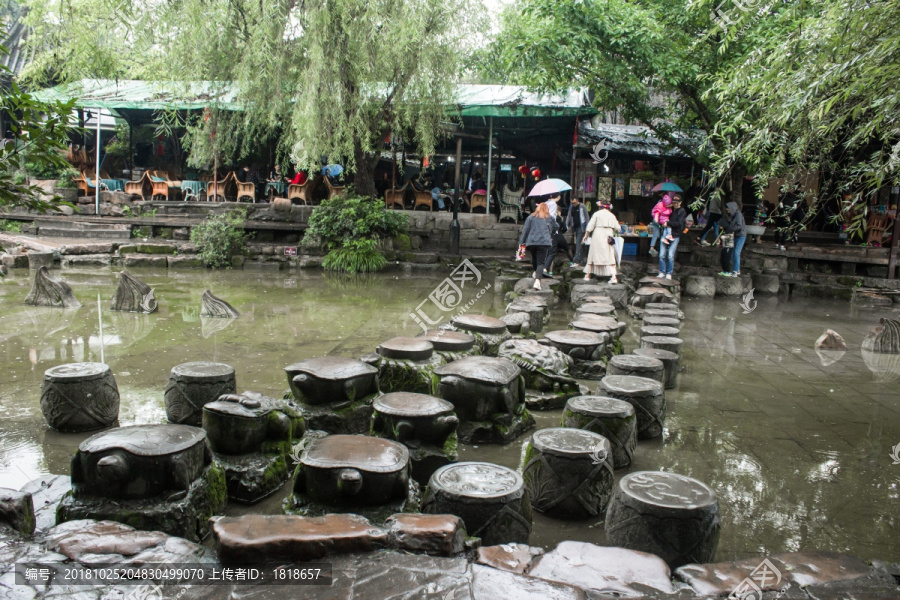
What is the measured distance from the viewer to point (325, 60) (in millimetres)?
11320

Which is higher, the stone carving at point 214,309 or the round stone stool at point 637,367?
the round stone stool at point 637,367

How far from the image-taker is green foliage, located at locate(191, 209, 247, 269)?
12977mm

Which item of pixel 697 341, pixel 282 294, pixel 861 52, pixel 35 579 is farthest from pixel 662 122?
pixel 35 579

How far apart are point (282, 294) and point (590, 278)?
5.24 meters

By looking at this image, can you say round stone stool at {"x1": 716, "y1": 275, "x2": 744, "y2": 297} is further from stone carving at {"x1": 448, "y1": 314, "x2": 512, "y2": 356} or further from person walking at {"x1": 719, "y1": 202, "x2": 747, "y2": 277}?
stone carving at {"x1": 448, "y1": 314, "x2": 512, "y2": 356}

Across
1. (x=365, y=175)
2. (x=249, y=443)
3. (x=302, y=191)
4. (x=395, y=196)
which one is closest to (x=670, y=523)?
(x=249, y=443)

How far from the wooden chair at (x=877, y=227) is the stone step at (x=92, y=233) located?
17.3 metres

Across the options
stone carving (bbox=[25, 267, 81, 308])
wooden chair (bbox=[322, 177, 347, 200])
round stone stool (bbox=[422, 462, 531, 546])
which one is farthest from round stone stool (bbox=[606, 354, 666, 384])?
wooden chair (bbox=[322, 177, 347, 200])

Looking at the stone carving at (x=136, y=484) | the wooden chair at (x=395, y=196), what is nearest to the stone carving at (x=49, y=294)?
the stone carving at (x=136, y=484)

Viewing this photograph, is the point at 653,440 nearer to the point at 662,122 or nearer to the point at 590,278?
the point at 590,278

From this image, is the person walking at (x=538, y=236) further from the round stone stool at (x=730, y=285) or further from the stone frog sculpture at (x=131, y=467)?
the stone frog sculpture at (x=131, y=467)

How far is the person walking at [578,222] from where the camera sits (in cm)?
1196

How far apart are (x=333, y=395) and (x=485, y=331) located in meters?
2.03

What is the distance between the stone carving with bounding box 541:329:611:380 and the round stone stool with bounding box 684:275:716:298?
21.0 ft
